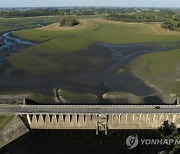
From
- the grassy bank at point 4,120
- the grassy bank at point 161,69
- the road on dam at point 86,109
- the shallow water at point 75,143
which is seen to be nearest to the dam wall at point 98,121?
the road on dam at point 86,109

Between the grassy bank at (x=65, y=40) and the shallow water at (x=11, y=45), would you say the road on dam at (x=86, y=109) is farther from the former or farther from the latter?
the shallow water at (x=11, y=45)

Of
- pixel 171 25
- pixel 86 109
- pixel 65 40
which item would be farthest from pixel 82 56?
pixel 171 25

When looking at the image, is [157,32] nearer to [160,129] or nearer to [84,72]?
[84,72]

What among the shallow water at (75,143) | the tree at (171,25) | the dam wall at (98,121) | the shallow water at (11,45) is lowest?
the shallow water at (75,143)

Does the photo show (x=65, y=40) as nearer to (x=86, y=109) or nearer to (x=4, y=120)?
(x=86, y=109)

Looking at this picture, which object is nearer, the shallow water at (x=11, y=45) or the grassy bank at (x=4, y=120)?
the grassy bank at (x=4, y=120)

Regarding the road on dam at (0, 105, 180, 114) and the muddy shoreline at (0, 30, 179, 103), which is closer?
the road on dam at (0, 105, 180, 114)

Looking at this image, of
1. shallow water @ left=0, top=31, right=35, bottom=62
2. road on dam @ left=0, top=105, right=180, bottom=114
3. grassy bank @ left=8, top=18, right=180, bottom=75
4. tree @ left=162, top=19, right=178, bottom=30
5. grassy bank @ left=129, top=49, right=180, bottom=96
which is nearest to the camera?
road on dam @ left=0, top=105, right=180, bottom=114

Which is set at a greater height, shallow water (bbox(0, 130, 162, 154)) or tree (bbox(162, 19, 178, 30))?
tree (bbox(162, 19, 178, 30))

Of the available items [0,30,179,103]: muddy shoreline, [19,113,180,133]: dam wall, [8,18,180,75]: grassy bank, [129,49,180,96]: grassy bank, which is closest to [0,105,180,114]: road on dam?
[19,113,180,133]: dam wall

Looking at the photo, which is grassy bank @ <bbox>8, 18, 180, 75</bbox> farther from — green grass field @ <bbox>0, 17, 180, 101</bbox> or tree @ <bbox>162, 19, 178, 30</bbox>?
tree @ <bbox>162, 19, 178, 30</bbox>
